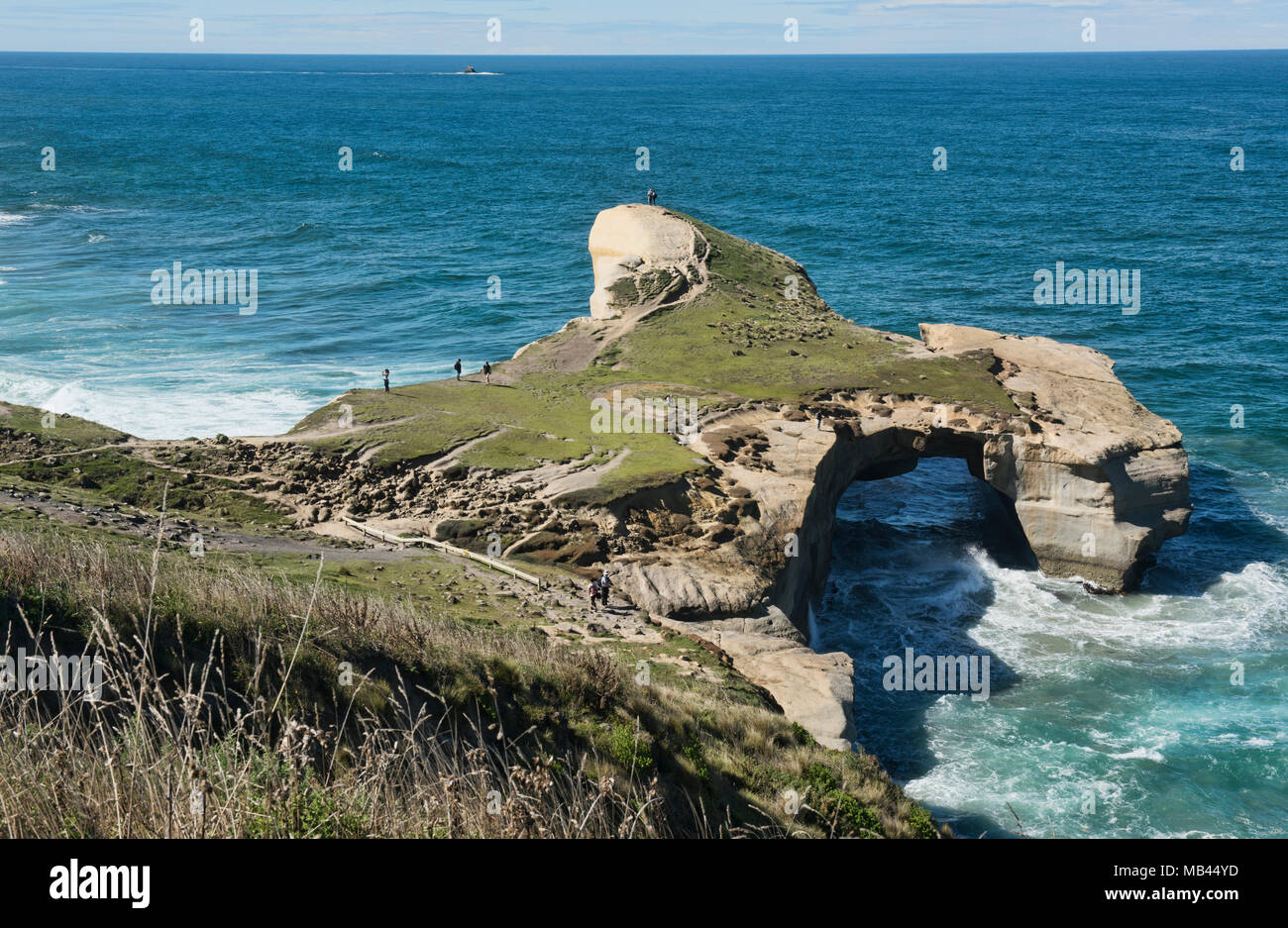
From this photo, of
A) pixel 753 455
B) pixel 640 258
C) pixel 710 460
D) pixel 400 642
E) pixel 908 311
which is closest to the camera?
pixel 400 642

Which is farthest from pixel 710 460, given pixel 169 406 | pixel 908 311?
pixel 908 311

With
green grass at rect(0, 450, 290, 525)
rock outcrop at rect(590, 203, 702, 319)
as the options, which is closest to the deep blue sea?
rock outcrop at rect(590, 203, 702, 319)

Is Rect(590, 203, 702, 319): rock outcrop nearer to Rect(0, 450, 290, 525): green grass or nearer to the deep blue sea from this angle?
the deep blue sea

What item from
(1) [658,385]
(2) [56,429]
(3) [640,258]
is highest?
(3) [640,258]

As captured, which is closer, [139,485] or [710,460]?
[139,485]

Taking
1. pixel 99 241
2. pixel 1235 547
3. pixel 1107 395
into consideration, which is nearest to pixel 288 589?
pixel 1107 395

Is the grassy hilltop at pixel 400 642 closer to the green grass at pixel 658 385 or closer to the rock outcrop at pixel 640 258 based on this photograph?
the green grass at pixel 658 385

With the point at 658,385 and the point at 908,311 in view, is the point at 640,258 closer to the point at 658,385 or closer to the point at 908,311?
the point at 658,385

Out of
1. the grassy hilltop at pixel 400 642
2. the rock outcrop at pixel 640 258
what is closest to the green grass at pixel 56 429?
the grassy hilltop at pixel 400 642
